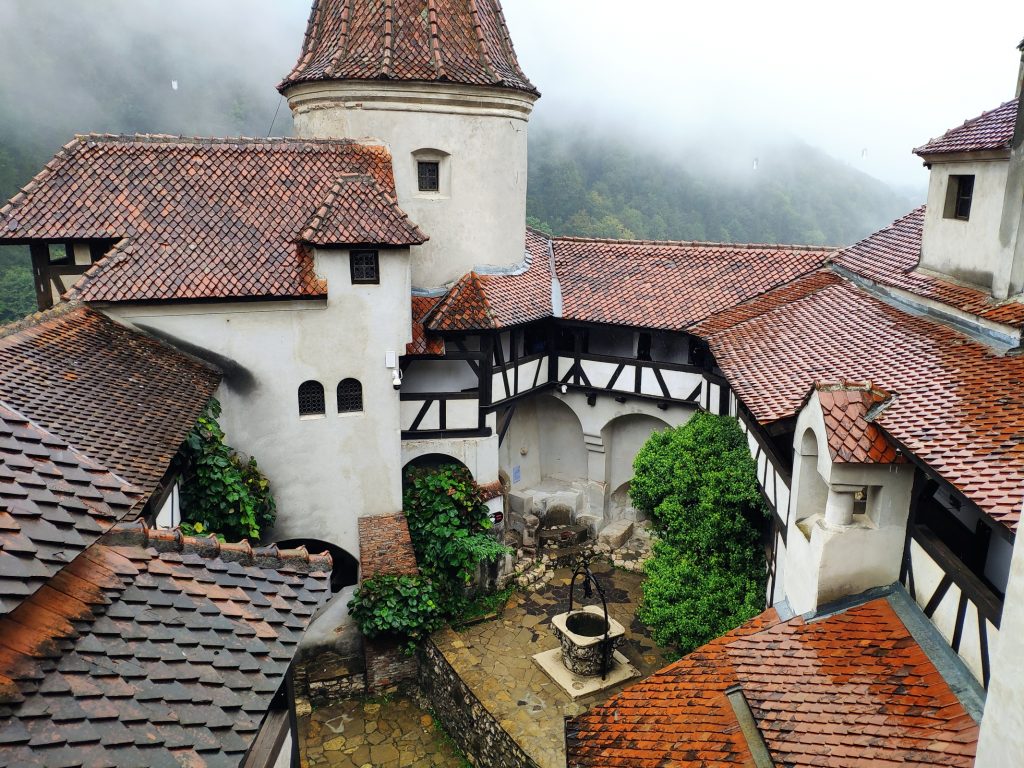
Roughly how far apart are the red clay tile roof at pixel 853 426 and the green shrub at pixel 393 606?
9212 mm

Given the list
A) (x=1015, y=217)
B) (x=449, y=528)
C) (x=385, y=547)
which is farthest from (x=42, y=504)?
(x=449, y=528)

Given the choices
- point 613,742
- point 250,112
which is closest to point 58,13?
point 250,112

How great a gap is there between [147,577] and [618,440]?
1616cm

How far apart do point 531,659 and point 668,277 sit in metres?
9.79

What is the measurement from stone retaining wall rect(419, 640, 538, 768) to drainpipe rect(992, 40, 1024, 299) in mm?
9942

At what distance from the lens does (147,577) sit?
6402 millimetres

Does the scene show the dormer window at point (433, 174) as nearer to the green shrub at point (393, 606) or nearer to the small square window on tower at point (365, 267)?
the small square window on tower at point (365, 267)

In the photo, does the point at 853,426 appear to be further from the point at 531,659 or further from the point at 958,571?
the point at 531,659

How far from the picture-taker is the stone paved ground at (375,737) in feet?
47.9

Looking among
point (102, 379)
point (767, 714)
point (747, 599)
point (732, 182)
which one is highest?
point (732, 182)

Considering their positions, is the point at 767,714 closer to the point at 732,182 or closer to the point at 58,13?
the point at 732,182

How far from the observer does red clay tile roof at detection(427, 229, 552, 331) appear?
57.1ft

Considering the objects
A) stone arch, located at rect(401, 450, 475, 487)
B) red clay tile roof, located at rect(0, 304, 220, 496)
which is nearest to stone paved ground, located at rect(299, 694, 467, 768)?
stone arch, located at rect(401, 450, 475, 487)

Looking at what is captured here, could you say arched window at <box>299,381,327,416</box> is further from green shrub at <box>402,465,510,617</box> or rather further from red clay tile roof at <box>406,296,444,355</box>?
green shrub at <box>402,465,510,617</box>
